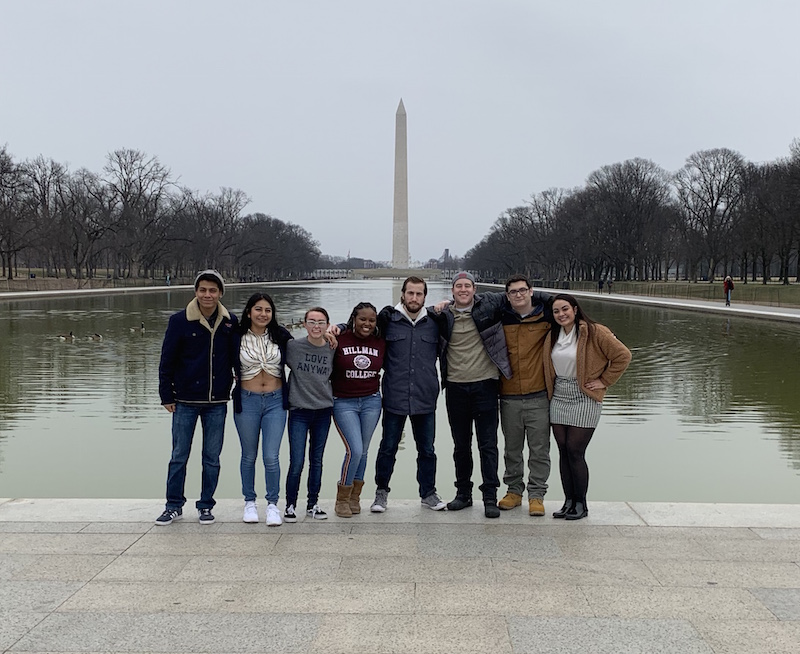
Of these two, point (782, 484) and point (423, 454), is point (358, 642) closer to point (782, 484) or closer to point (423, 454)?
point (423, 454)

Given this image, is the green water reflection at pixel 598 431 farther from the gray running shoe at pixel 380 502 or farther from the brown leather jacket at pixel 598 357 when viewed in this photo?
the brown leather jacket at pixel 598 357

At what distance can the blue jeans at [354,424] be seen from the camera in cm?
520

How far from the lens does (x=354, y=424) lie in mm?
5227

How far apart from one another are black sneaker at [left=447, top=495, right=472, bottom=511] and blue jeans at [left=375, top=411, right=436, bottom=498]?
0.17 m

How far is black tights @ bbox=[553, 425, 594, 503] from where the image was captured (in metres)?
5.10

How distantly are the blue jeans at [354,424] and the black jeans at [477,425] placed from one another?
22.4 inches

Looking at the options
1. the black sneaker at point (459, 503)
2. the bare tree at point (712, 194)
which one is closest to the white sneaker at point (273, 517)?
the black sneaker at point (459, 503)

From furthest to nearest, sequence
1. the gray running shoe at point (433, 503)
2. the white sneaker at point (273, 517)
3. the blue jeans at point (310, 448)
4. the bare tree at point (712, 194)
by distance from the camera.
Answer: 1. the bare tree at point (712, 194)
2. the gray running shoe at point (433, 503)
3. the blue jeans at point (310, 448)
4. the white sneaker at point (273, 517)

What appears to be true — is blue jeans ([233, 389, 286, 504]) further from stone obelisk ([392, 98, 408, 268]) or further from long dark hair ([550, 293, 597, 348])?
stone obelisk ([392, 98, 408, 268])

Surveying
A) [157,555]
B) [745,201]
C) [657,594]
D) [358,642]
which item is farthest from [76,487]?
[745,201]

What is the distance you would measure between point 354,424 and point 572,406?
1527 mm

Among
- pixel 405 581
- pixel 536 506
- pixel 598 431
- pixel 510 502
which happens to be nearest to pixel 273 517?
pixel 405 581

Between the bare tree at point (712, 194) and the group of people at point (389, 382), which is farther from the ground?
the bare tree at point (712, 194)

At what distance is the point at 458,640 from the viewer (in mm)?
3283
